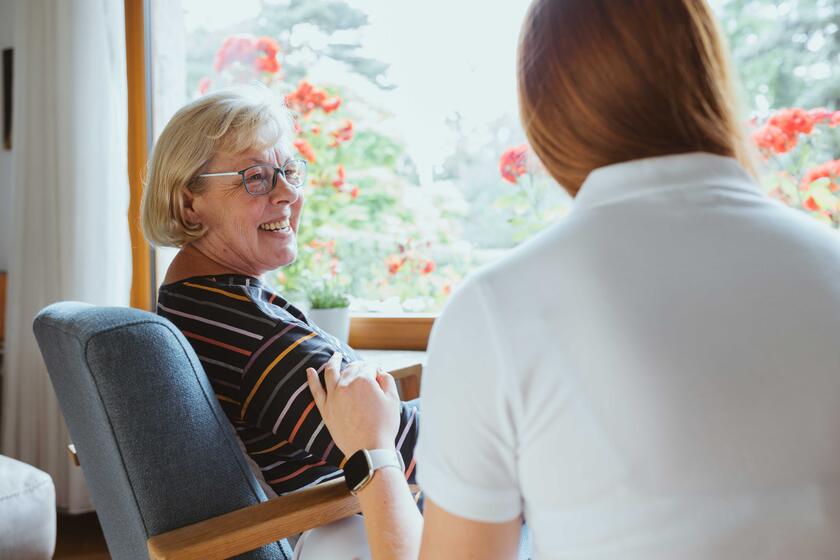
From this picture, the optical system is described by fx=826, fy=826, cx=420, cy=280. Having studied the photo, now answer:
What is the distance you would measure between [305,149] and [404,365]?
100 cm

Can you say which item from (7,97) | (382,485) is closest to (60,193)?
(7,97)

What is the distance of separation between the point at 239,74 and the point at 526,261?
2673 mm

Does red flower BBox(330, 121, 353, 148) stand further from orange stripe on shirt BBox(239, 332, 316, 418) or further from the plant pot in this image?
orange stripe on shirt BBox(239, 332, 316, 418)

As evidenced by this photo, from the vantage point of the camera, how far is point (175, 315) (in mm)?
1472

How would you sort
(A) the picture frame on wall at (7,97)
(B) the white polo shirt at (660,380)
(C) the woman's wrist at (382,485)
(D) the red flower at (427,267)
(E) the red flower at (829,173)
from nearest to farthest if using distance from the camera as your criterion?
(B) the white polo shirt at (660,380), (C) the woman's wrist at (382,485), (E) the red flower at (829,173), (D) the red flower at (427,267), (A) the picture frame on wall at (7,97)

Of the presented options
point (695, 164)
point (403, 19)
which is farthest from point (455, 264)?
point (695, 164)

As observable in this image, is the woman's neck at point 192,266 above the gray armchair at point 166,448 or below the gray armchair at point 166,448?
above

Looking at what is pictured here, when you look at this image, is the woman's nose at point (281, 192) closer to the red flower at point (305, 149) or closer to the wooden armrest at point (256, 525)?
the wooden armrest at point (256, 525)

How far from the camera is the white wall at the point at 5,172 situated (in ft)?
10.5

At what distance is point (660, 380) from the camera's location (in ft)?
2.28

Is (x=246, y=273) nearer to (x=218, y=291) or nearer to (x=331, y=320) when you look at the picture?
(x=218, y=291)

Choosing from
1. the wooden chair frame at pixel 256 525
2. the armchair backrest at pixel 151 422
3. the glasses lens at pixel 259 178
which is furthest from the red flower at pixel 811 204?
the armchair backrest at pixel 151 422

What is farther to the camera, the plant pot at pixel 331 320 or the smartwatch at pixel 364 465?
the plant pot at pixel 331 320

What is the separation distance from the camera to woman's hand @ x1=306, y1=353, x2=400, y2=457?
4.04 feet
